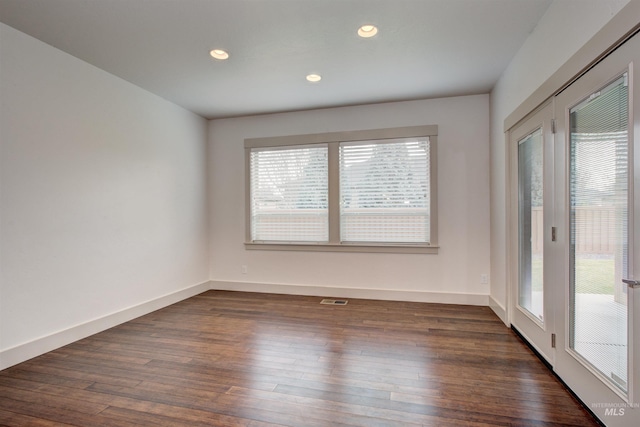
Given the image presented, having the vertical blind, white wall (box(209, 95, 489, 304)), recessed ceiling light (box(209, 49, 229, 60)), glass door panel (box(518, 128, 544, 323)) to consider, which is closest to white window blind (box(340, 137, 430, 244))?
white wall (box(209, 95, 489, 304))

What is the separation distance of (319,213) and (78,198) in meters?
2.86

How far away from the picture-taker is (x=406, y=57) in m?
3.19

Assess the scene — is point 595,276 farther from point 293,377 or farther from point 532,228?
point 293,377

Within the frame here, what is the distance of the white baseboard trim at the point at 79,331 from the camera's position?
8.66 ft

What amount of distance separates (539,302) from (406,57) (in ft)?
8.26

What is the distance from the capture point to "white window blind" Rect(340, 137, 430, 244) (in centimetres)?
444

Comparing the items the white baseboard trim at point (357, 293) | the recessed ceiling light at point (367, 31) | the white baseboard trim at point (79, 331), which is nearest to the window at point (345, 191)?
the white baseboard trim at point (357, 293)

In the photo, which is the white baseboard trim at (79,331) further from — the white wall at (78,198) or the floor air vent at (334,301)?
the floor air vent at (334,301)

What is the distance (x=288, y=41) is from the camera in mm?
2898

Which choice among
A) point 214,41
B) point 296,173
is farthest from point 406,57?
point 296,173

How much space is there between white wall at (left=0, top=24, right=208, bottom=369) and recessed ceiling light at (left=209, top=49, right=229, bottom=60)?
1.32m

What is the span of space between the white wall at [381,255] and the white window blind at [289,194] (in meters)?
0.25

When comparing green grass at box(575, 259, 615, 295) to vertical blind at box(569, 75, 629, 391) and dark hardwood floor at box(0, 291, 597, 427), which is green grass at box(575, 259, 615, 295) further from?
dark hardwood floor at box(0, 291, 597, 427)

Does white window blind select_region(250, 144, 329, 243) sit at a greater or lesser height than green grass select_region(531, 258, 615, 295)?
greater
